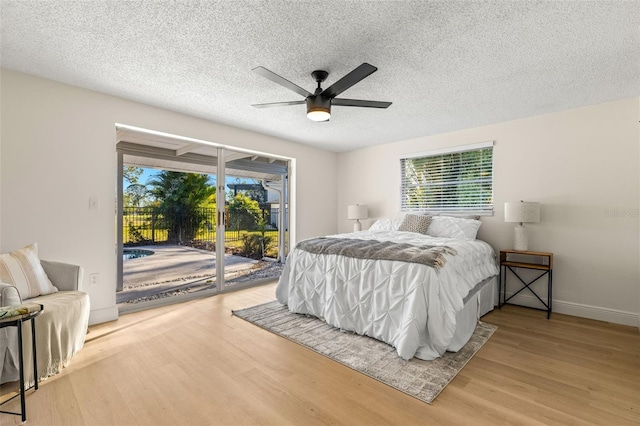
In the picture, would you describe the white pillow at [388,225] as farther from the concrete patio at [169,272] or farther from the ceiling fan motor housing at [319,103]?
the ceiling fan motor housing at [319,103]

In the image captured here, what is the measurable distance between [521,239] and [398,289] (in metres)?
2.10

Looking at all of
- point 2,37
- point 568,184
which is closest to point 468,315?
point 568,184

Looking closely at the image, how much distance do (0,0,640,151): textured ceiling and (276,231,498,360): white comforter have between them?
1662 mm

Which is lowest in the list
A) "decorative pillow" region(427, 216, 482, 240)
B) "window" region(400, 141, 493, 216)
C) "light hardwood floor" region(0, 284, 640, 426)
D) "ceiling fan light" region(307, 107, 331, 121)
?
"light hardwood floor" region(0, 284, 640, 426)

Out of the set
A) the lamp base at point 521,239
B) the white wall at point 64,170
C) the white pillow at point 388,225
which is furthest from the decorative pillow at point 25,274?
the lamp base at point 521,239

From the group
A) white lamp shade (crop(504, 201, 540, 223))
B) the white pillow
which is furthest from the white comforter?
the white pillow

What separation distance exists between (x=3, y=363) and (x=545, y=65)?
179 inches

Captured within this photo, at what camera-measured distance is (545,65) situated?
95.9 inches

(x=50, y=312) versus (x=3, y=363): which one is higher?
(x=50, y=312)

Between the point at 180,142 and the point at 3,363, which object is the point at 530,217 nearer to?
the point at 180,142

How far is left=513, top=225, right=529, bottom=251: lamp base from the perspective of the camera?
11.6ft

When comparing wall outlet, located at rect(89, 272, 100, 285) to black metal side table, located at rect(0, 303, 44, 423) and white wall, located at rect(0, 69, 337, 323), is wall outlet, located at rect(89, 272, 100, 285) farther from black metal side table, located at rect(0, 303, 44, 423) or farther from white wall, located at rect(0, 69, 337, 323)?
black metal side table, located at rect(0, 303, 44, 423)

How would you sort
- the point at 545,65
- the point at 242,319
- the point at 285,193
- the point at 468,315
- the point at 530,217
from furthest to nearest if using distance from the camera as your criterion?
the point at 285,193, the point at 530,217, the point at 242,319, the point at 468,315, the point at 545,65

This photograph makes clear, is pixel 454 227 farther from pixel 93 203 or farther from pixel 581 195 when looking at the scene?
pixel 93 203
